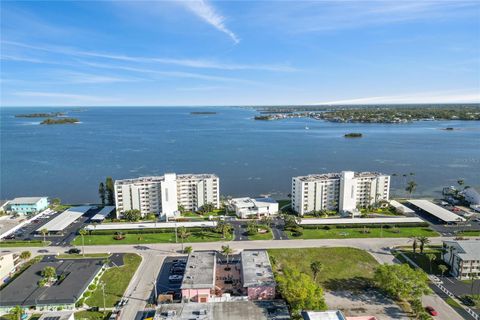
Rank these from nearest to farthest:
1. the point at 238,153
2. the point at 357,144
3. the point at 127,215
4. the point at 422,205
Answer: the point at 127,215 → the point at 422,205 → the point at 238,153 → the point at 357,144

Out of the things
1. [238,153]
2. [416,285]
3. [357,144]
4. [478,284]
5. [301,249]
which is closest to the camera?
[416,285]

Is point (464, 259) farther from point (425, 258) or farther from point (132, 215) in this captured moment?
point (132, 215)

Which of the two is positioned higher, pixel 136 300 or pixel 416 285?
pixel 416 285

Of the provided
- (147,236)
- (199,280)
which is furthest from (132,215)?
(199,280)

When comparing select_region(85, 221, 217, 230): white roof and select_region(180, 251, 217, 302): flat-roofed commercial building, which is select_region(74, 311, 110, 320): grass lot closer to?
select_region(180, 251, 217, 302): flat-roofed commercial building

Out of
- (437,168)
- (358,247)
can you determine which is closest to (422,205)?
(358,247)

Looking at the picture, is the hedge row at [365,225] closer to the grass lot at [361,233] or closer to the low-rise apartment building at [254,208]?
the grass lot at [361,233]

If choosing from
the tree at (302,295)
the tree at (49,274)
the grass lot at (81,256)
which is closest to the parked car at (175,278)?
the grass lot at (81,256)

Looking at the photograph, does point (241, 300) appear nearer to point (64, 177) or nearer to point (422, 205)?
point (422, 205)

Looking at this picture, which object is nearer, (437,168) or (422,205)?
(422,205)
